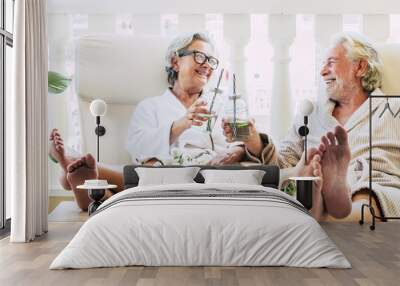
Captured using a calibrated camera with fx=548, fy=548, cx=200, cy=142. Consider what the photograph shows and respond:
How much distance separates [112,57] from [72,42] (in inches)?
22.7

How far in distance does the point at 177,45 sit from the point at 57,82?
169 cm

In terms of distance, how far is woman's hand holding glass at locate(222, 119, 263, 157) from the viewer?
7.29m

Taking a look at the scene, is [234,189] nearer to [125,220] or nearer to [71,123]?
[125,220]

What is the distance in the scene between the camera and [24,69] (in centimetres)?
561

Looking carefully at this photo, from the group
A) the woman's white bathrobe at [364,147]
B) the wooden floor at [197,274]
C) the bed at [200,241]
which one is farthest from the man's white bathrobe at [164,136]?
the bed at [200,241]

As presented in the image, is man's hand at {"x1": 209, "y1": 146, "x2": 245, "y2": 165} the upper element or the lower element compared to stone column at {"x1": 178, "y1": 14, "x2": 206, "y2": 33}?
lower

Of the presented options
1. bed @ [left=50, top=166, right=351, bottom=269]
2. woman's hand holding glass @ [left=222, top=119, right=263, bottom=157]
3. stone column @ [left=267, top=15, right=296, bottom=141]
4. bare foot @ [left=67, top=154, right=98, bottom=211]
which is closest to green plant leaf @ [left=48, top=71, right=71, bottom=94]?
bare foot @ [left=67, top=154, right=98, bottom=211]

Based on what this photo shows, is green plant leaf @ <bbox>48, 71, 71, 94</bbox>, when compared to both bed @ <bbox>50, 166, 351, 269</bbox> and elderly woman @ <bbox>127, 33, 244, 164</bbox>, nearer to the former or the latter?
elderly woman @ <bbox>127, 33, 244, 164</bbox>

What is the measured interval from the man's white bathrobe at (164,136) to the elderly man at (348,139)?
0.31 m

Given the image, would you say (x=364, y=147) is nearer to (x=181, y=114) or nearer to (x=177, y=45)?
(x=181, y=114)

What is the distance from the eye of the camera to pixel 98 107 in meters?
7.10

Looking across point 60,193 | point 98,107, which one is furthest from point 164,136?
point 60,193

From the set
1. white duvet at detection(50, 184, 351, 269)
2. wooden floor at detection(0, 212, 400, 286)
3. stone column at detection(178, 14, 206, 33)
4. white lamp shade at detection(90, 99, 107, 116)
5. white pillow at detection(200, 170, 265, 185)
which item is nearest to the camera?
wooden floor at detection(0, 212, 400, 286)

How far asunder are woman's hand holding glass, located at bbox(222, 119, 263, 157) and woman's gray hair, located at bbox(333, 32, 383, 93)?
157 cm
